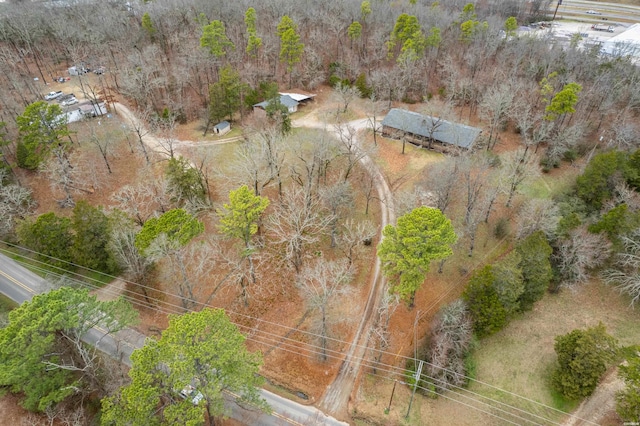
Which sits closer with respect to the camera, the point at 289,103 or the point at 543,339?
the point at 543,339

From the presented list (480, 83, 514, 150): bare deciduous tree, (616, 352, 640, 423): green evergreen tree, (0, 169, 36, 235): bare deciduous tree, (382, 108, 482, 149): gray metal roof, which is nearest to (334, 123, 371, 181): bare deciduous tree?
(382, 108, 482, 149): gray metal roof

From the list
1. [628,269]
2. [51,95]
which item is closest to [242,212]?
[628,269]

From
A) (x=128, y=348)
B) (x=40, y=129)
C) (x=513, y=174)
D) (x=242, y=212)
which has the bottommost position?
(x=128, y=348)

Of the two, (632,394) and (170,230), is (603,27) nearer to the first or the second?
(632,394)

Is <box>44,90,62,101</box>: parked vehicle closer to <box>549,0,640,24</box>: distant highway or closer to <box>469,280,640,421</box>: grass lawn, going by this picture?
<box>469,280,640,421</box>: grass lawn

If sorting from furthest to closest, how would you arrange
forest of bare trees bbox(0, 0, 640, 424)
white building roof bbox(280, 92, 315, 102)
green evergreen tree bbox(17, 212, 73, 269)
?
white building roof bbox(280, 92, 315, 102)
green evergreen tree bbox(17, 212, 73, 269)
forest of bare trees bbox(0, 0, 640, 424)

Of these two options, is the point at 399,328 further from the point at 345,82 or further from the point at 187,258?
the point at 345,82
